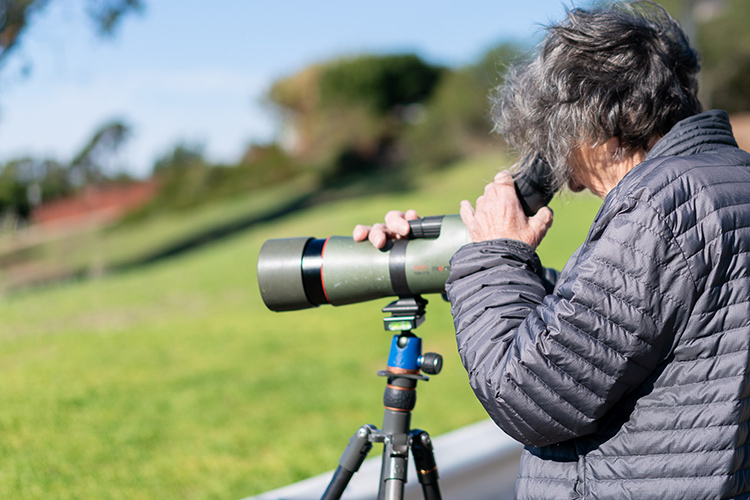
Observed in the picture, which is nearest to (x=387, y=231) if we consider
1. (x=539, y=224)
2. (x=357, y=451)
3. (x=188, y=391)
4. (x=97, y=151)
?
(x=539, y=224)

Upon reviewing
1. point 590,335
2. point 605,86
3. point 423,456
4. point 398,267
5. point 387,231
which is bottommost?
point 423,456

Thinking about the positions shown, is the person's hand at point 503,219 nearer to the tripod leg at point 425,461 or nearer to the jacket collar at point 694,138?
the jacket collar at point 694,138

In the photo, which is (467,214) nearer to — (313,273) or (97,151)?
(313,273)

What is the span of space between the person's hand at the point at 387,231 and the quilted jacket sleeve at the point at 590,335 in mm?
496

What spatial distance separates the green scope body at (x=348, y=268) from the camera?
1.67 m

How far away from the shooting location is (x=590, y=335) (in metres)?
1.14

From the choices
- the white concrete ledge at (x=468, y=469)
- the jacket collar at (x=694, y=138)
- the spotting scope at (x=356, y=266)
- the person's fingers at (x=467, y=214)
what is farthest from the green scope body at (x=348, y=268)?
the white concrete ledge at (x=468, y=469)

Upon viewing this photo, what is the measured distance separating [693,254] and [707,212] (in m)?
0.08

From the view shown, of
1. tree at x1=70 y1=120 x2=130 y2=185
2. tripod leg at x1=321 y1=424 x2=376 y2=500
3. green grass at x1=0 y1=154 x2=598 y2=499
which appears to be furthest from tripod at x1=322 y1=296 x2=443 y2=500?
tree at x1=70 y1=120 x2=130 y2=185

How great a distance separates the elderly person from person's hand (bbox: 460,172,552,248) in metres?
0.06

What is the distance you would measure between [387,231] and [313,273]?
22cm

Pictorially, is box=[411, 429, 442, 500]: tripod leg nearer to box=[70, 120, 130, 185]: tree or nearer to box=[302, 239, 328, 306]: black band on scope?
box=[302, 239, 328, 306]: black band on scope

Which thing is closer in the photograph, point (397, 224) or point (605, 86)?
point (605, 86)

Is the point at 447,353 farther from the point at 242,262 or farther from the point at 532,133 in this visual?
the point at 242,262
